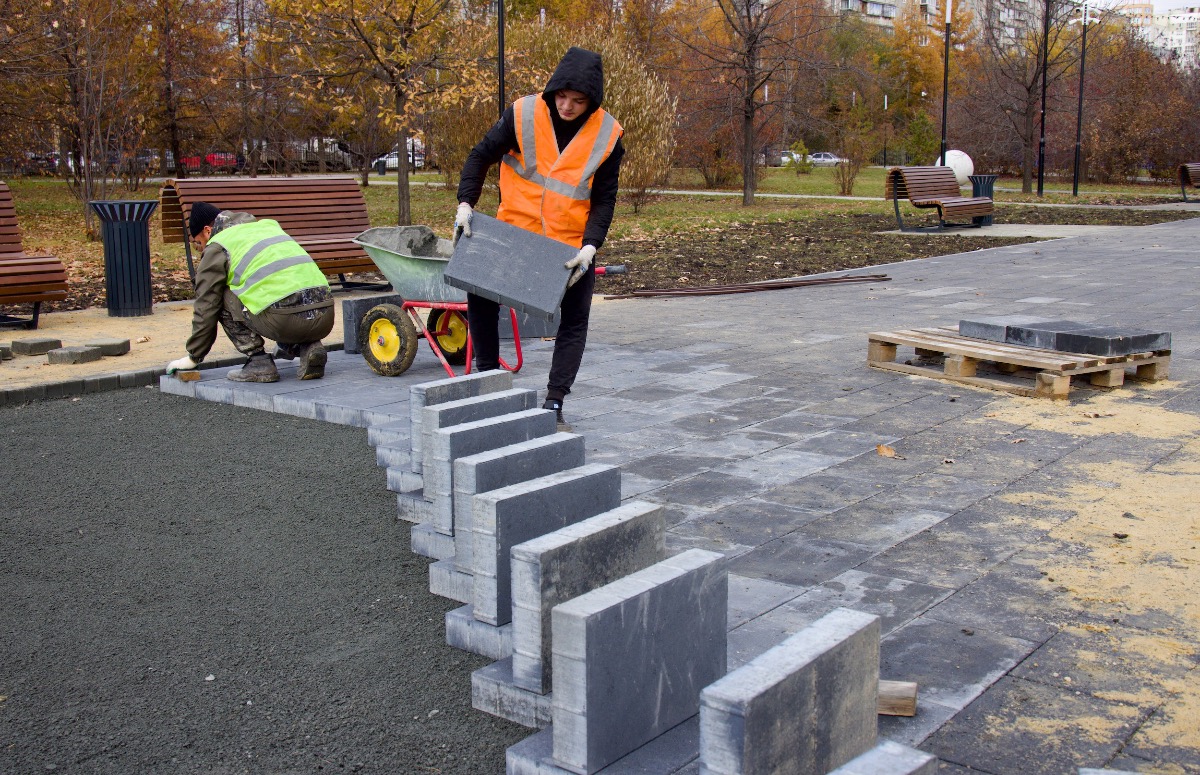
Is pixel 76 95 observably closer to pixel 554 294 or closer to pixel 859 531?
pixel 554 294

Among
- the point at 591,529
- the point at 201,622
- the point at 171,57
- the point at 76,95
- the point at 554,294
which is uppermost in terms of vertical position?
the point at 171,57

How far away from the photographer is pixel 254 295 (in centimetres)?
725

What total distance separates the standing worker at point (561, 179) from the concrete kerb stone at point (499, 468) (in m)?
1.86

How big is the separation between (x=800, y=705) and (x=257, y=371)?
18.8 feet

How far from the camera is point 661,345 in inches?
351

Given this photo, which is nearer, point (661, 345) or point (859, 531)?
point (859, 531)

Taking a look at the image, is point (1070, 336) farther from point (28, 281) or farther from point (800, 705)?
point (28, 281)

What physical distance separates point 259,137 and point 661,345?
1082 inches

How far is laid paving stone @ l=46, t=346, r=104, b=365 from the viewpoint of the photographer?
27.0ft

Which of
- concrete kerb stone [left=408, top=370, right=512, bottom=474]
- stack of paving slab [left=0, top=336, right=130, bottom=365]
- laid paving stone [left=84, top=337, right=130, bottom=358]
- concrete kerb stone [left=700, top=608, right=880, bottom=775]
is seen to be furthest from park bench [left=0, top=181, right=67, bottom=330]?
concrete kerb stone [left=700, top=608, right=880, bottom=775]

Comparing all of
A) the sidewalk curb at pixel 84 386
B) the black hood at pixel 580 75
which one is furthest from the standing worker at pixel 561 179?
the sidewalk curb at pixel 84 386

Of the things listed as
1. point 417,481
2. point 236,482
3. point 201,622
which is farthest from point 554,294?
point 201,622

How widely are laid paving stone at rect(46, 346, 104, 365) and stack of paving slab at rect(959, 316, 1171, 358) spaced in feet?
20.1

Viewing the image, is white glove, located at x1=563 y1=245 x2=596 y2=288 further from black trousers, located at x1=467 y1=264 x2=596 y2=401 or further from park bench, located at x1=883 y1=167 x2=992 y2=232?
park bench, located at x1=883 y1=167 x2=992 y2=232
